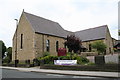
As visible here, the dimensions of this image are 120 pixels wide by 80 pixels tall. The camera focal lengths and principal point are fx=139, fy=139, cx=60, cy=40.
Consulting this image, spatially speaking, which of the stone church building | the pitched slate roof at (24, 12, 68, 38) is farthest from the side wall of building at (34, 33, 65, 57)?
the pitched slate roof at (24, 12, 68, 38)

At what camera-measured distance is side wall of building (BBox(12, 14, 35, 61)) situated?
1321 inches

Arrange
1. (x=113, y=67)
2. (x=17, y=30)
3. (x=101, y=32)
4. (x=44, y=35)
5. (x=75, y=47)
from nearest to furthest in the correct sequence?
1. (x=113, y=67)
2. (x=75, y=47)
3. (x=44, y=35)
4. (x=17, y=30)
5. (x=101, y=32)

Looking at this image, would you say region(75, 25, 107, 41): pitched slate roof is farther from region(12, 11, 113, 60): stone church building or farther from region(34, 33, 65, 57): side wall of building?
region(34, 33, 65, 57): side wall of building

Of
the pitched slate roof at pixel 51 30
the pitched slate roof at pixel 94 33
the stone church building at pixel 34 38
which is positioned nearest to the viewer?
the stone church building at pixel 34 38

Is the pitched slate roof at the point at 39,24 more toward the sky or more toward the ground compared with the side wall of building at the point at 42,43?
more toward the sky

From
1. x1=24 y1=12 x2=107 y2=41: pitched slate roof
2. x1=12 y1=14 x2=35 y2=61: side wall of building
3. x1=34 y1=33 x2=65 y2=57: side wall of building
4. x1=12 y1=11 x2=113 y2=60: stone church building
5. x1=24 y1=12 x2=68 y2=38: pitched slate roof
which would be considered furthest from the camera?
x1=24 y1=12 x2=107 y2=41: pitched slate roof

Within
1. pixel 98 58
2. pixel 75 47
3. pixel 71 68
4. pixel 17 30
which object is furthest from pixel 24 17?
pixel 98 58

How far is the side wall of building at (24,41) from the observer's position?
33.6 metres

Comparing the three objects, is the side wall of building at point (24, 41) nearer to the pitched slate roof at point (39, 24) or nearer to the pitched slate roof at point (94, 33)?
the pitched slate roof at point (39, 24)

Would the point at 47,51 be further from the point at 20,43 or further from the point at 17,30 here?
the point at 17,30

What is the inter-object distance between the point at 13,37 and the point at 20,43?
463cm

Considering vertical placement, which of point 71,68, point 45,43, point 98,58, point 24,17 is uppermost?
point 24,17

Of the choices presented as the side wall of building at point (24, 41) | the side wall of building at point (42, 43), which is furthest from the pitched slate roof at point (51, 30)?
the side wall of building at point (24, 41)

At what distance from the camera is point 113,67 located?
15.1 m
